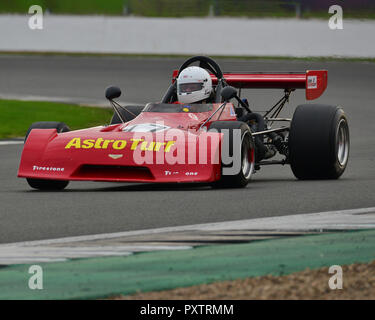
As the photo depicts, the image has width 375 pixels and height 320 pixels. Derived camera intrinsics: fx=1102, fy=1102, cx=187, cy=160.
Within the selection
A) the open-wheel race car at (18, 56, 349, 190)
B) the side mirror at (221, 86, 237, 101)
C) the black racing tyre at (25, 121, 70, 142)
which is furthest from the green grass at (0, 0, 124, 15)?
the side mirror at (221, 86, 237, 101)

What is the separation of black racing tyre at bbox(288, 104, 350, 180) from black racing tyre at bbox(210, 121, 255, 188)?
73 cm

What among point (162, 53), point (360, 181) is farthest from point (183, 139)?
point (162, 53)

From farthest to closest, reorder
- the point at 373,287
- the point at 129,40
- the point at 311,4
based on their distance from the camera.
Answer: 1. the point at 129,40
2. the point at 311,4
3. the point at 373,287

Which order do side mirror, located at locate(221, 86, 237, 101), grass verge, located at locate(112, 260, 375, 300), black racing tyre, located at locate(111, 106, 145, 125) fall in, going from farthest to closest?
1. black racing tyre, located at locate(111, 106, 145, 125)
2. side mirror, located at locate(221, 86, 237, 101)
3. grass verge, located at locate(112, 260, 375, 300)

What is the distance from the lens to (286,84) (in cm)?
1329

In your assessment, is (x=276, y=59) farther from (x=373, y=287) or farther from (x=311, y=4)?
(x=373, y=287)

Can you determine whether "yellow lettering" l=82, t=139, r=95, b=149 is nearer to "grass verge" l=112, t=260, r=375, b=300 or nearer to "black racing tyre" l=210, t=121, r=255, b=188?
"black racing tyre" l=210, t=121, r=255, b=188

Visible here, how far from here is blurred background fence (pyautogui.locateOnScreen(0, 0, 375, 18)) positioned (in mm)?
31344

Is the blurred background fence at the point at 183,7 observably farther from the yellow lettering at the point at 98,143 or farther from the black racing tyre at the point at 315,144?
the yellow lettering at the point at 98,143

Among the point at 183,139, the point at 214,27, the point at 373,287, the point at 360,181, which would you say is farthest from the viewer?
the point at 214,27

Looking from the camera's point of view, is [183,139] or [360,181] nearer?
[183,139]
